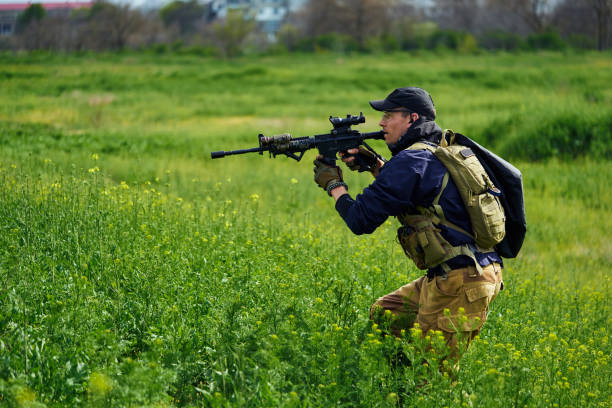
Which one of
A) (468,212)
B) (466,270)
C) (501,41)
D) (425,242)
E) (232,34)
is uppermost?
(232,34)

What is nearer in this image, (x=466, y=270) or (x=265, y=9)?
(x=466, y=270)

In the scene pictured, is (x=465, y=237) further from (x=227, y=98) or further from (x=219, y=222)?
(x=227, y=98)

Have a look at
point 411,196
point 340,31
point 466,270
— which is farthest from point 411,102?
point 340,31

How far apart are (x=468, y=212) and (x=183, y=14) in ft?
327

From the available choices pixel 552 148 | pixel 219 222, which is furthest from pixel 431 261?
pixel 552 148

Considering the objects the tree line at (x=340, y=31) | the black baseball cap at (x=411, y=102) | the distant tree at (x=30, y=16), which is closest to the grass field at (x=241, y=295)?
the black baseball cap at (x=411, y=102)

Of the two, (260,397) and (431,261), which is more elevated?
(431,261)

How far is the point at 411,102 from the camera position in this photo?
4527 millimetres

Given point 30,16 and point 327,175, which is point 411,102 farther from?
point 30,16

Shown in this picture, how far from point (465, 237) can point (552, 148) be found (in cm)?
1399

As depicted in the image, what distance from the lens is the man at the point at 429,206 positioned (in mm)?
4289

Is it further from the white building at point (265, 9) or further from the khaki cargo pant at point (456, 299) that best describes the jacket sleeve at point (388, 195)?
the white building at point (265, 9)

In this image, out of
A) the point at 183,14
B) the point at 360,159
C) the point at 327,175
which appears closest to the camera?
the point at 327,175

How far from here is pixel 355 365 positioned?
4.23 metres
